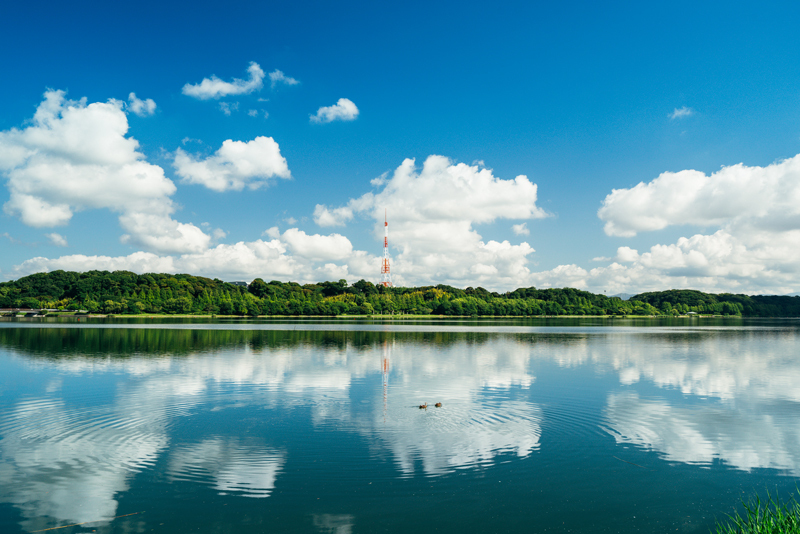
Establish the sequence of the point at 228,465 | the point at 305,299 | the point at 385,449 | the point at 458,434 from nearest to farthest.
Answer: the point at 228,465 < the point at 385,449 < the point at 458,434 < the point at 305,299

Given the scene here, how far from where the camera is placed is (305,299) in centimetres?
15075

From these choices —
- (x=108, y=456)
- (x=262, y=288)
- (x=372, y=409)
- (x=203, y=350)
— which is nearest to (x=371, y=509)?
(x=108, y=456)

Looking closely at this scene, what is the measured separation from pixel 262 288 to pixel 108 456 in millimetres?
155778

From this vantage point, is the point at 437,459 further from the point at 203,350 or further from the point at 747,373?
the point at 203,350

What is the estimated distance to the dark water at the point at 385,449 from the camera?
834cm

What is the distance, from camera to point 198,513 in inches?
323

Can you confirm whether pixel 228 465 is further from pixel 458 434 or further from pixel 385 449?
pixel 458 434

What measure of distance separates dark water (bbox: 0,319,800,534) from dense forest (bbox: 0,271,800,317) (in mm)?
118907

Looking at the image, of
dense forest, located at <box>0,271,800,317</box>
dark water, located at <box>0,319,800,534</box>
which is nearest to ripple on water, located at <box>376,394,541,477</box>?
dark water, located at <box>0,319,800,534</box>

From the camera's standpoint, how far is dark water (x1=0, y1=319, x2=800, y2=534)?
8.34 metres

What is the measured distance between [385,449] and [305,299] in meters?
142

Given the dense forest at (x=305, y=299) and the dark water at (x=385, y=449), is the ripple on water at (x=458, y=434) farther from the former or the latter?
the dense forest at (x=305, y=299)

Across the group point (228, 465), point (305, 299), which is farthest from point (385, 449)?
point (305, 299)

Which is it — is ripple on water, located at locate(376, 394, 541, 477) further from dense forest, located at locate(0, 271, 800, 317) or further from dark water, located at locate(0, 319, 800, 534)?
dense forest, located at locate(0, 271, 800, 317)
